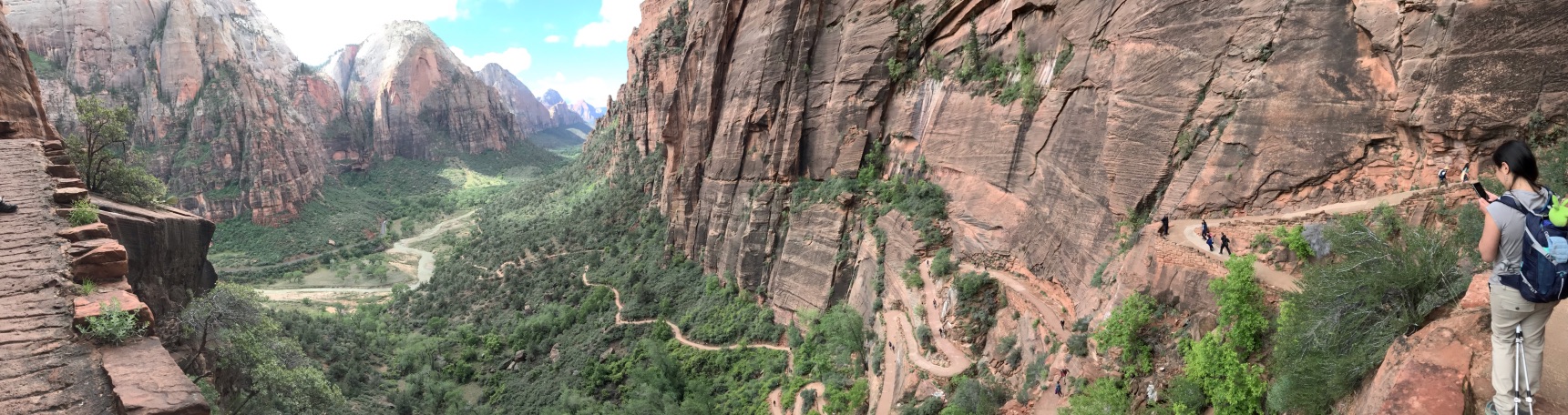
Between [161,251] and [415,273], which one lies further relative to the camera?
[415,273]

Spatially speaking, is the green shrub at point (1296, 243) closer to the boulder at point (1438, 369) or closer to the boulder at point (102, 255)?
the boulder at point (1438, 369)

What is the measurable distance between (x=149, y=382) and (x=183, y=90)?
116 m

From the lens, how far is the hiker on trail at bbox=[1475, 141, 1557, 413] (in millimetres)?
5898

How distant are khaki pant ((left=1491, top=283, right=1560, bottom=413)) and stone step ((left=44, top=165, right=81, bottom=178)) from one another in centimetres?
Answer: 2924

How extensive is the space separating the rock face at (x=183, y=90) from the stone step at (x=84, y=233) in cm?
9775

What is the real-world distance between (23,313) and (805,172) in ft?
106

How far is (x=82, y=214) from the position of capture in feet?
43.6

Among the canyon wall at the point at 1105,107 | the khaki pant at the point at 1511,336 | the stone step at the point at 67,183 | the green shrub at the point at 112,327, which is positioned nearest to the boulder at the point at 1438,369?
the khaki pant at the point at 1511,336

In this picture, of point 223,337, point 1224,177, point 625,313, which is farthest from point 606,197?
point 1224,177

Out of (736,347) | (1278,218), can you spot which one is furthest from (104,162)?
(1278,218)

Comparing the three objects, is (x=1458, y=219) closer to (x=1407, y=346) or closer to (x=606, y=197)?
(x=1407, y=346)

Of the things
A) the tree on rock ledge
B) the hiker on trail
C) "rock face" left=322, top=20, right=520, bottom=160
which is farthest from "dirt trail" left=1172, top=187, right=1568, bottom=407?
"rock face" left=322, top=20, right=520, bottom=160

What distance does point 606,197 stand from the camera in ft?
210

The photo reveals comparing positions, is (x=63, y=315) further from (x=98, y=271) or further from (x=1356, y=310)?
(x=1356, y=310)
